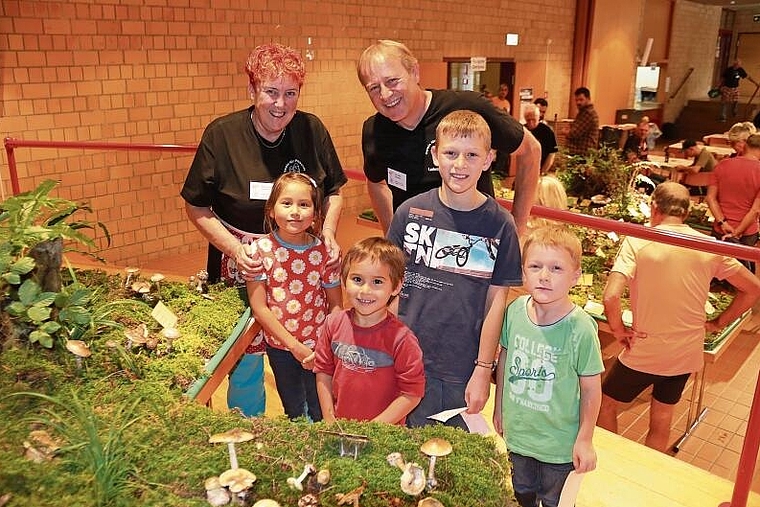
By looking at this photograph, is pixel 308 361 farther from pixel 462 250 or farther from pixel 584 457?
pixel 584 457

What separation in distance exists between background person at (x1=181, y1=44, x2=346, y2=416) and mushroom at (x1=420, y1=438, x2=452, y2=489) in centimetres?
104

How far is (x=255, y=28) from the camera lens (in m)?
6.99

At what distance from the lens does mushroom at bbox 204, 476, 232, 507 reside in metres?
1.41

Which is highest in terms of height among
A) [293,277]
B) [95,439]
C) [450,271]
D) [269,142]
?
[269,142]

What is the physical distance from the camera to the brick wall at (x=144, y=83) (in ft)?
17.6

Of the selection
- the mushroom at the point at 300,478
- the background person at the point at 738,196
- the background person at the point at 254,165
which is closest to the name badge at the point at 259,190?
the background person at the point at 254,165

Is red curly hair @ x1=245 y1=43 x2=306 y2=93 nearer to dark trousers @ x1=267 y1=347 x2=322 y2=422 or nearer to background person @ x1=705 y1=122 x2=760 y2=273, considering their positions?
dark trousers @ x1=267 y1=347 x2=322 y2=422

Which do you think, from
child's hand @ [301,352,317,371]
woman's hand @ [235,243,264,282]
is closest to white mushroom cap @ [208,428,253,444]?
child's hand @ [301,352,317,371]

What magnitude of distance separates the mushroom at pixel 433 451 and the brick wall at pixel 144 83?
5.16 m

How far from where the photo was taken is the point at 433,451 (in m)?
1.47

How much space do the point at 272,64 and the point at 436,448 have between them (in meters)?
1.47

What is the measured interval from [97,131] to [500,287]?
5103 millimetres

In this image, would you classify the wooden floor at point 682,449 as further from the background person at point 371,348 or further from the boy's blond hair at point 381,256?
the boy's blond hair at point 381,256

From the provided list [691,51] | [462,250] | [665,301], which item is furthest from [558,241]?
[691,51]
